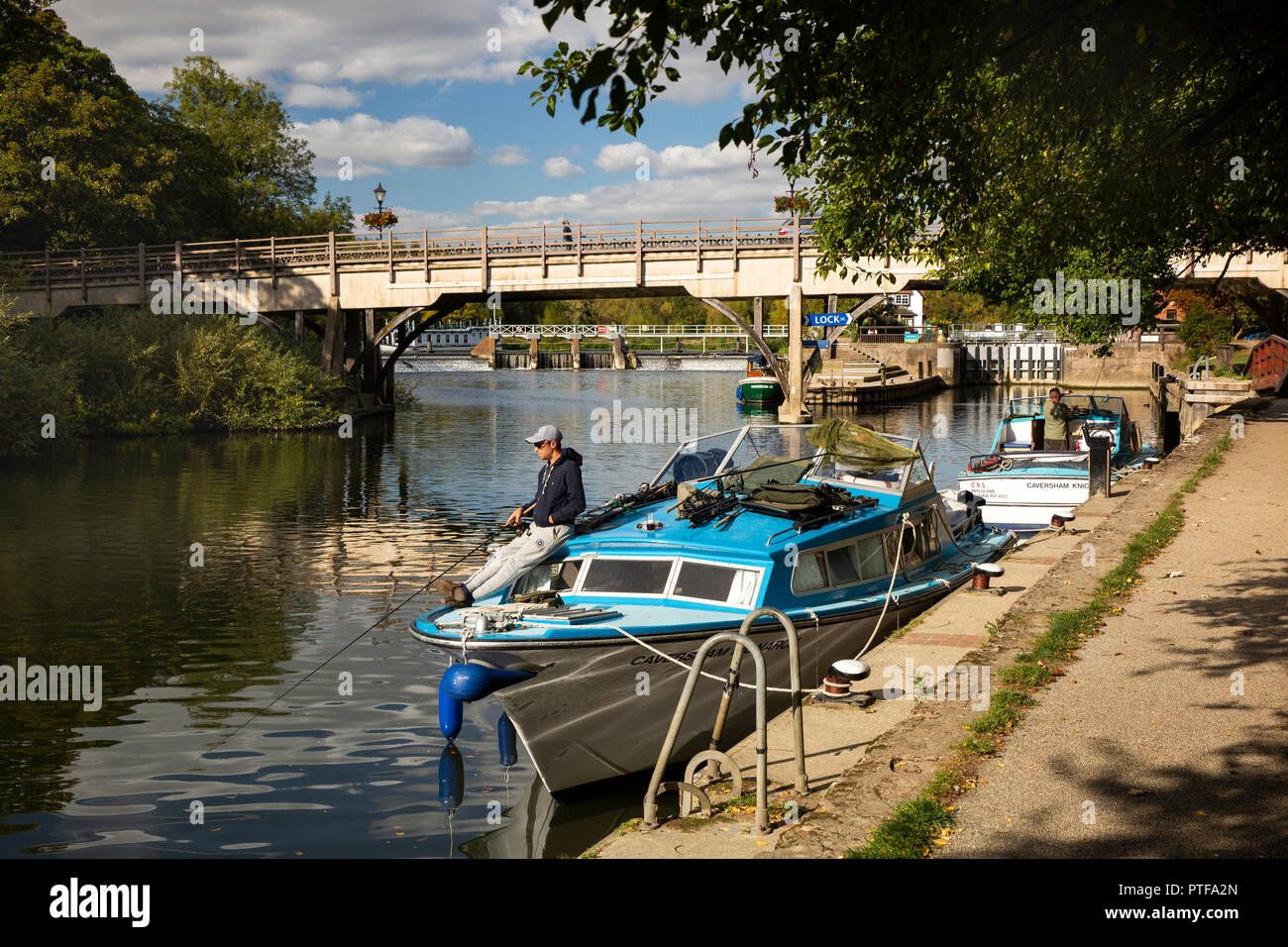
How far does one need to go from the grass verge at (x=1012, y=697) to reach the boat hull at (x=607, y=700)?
290 cm

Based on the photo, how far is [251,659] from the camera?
16.0m

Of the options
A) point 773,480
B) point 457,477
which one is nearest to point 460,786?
point 773,480

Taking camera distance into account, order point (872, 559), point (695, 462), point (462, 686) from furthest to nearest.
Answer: point (695, 462) < point (872, 559) < point (462, 686)

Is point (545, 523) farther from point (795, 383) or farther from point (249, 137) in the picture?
point (249, 137)

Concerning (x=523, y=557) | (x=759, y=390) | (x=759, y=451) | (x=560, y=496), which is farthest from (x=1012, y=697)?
(x=759, y=390)

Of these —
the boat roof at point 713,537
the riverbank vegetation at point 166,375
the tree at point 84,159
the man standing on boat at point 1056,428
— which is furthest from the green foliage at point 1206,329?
the tree at point 84,159

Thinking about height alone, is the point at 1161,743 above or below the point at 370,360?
below

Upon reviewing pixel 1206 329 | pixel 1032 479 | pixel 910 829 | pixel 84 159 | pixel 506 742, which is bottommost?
pixel 506 742

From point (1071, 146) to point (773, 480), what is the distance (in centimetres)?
593

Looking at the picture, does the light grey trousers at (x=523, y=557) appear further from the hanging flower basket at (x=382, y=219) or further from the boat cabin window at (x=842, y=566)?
the hanging flower basket at (x=382, y=219)

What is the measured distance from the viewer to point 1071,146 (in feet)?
48.8

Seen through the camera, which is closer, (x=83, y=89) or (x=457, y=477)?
(x=457, y=477)

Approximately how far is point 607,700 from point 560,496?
117 inches

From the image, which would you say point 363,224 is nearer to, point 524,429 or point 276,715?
point 524,429
